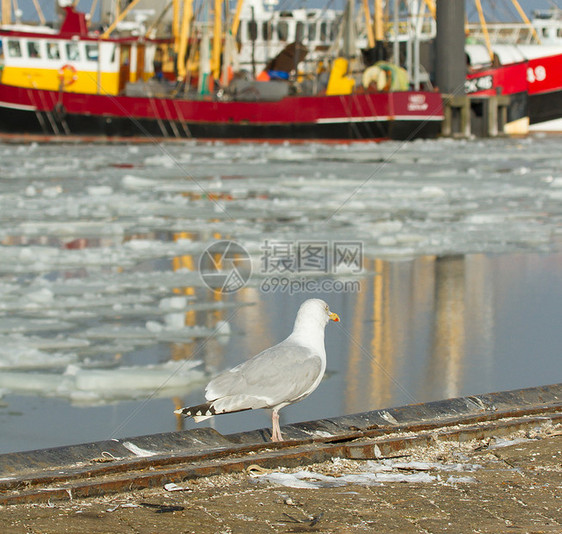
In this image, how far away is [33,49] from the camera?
29.9 m

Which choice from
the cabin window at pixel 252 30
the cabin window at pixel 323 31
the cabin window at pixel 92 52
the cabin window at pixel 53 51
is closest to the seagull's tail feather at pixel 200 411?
the cabin window at pixel 53 51

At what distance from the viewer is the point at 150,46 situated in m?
31.3

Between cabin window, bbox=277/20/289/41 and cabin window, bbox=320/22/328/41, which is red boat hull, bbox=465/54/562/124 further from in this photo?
cabin window, bbox=277/20/289/41

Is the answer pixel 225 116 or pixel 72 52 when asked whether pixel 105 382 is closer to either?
pixel 225 116

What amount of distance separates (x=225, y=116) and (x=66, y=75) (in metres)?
4.92

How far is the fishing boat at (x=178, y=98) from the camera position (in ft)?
92.5

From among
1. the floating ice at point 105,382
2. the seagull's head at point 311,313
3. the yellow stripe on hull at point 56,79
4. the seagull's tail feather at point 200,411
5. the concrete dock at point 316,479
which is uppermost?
the yellow stripe on hull at point 56,79

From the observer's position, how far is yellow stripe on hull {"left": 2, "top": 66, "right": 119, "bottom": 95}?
98.3 ft

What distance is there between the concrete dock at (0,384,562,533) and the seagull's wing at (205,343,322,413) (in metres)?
0.16

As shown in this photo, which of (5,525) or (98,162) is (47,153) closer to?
(98,162)

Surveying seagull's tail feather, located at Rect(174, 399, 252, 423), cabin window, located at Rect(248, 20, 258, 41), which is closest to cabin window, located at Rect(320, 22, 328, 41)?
cabin window, located at Rect(248, 20, 258, 41)

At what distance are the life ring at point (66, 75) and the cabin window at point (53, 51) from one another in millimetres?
381

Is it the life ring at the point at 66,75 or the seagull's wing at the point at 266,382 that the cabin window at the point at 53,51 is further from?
the seagull's wing at the point at 266,382

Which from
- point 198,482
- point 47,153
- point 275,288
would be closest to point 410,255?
point 275,288
